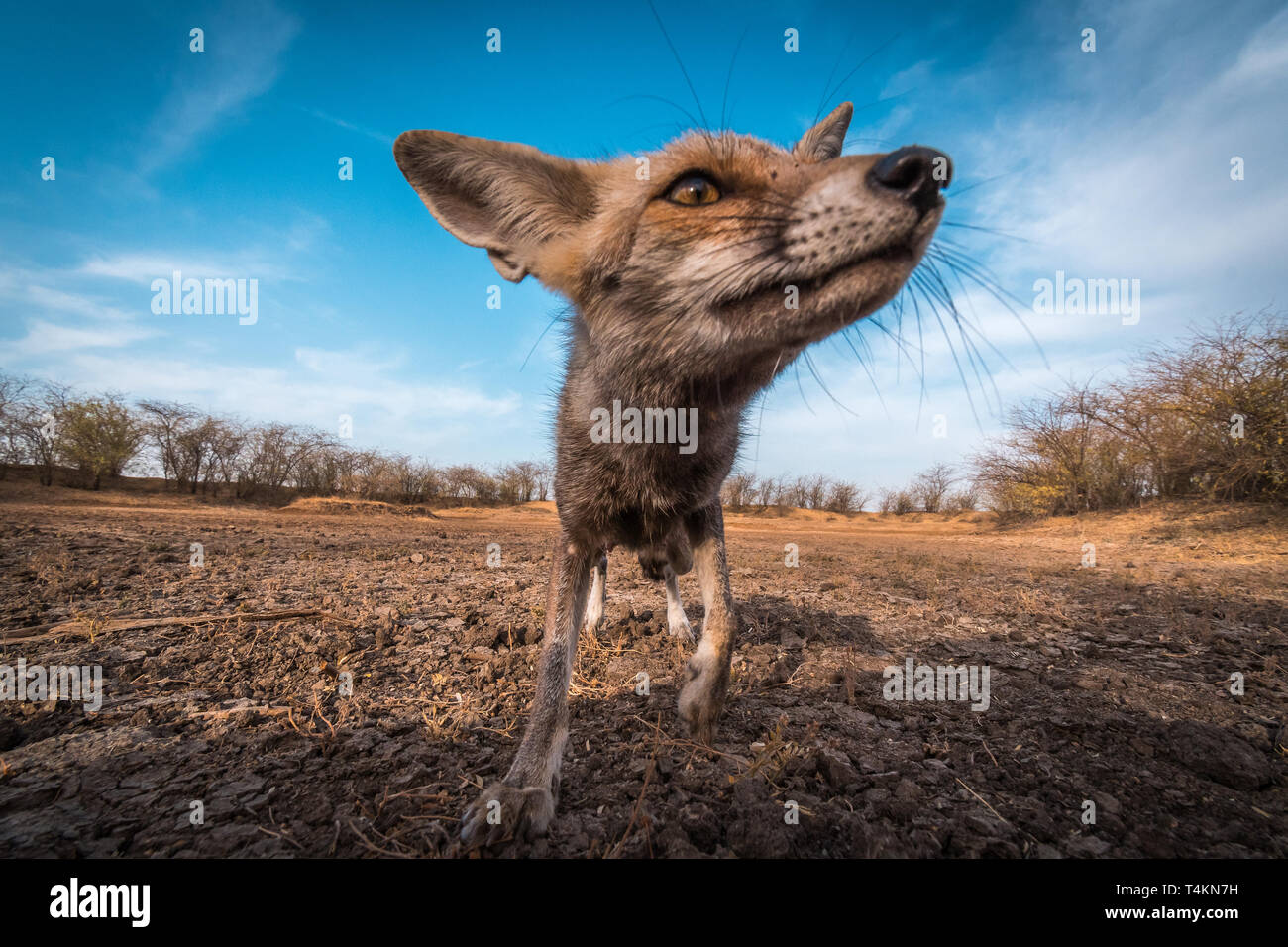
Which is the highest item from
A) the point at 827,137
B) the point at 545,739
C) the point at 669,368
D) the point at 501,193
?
the point at 827,137

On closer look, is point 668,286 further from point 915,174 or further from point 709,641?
point 709,641

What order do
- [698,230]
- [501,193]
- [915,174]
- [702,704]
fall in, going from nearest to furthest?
[915,174] < [698,230] < [501,193] < [702,704]

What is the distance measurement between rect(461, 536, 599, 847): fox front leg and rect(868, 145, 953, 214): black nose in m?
2.29

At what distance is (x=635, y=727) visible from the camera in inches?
119

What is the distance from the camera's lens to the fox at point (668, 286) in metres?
2.07

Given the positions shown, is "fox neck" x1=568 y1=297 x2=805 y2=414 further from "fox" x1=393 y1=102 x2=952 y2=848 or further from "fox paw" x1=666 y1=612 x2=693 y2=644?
"fox paw" x1=666 y1=612 x2=693 y2=644

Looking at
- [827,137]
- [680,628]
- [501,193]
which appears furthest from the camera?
[680,628]

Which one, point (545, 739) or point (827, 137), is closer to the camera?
point (545, 739)

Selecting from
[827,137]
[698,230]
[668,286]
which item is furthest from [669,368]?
[827,137]

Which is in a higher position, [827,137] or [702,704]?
[827,137]

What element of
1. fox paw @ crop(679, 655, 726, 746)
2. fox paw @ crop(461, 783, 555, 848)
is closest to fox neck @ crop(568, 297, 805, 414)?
fox paw @ crop(679, 655, 726, 746)

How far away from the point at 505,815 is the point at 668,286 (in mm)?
2332

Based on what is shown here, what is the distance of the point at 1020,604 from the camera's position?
6164 millimetres
